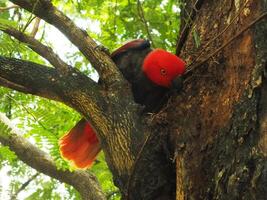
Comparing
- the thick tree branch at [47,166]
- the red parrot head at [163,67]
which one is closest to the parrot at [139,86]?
the red parrot head at [163,67]

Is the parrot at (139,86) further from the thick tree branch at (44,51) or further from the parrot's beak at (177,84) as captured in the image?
the thick tree branch at (44,51)

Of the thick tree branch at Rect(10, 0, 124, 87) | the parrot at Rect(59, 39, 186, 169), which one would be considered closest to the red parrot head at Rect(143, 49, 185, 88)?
the parrot at Rect(59, 39, 186, 169)

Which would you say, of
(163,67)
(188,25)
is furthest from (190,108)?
(188,25)

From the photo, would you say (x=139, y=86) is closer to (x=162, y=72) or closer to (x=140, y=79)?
(x=140, y=79)

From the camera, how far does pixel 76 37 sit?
2.44m

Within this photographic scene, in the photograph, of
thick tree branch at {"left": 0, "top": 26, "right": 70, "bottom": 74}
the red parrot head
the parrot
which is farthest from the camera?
the parrot

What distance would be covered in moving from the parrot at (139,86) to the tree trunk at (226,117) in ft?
0.76

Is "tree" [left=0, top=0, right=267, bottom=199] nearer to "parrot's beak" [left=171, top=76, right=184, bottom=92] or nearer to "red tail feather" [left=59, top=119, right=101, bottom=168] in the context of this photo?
"parrot's beak" [left=171, top=76, right=184, bottom=92]

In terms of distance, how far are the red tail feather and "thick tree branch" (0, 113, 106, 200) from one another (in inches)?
14.1

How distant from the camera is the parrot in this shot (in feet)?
8.77

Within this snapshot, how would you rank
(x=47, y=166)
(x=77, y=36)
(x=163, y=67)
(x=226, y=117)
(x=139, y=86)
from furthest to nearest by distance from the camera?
1. (x=47, y=166)
2. (x=139, y=86)
3. (x=163, y=67)
4. (x=77, y=36)
5. (x=226, y=117)

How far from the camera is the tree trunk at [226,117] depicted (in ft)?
5.78

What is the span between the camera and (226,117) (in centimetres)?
201

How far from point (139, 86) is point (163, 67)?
0.96ft
